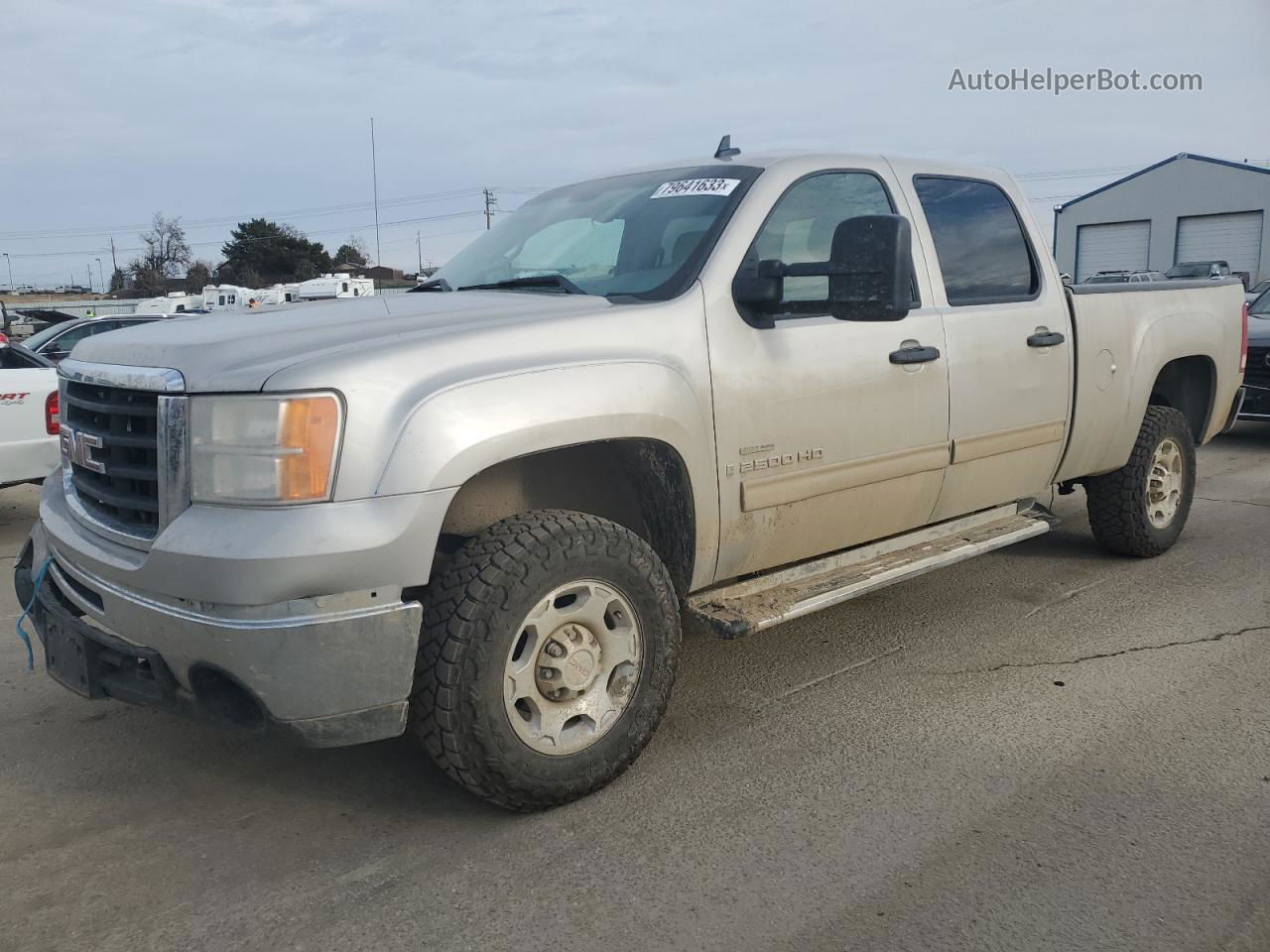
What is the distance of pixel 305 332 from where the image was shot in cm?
309

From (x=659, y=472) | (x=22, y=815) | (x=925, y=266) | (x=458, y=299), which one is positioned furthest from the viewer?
(x=925, y=266)

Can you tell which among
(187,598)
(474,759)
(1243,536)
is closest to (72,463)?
(187,598)

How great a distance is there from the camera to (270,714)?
2.75 m

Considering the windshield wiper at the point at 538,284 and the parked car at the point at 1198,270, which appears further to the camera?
the parked car at the point at 1198,270

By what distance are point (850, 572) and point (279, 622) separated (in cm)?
219

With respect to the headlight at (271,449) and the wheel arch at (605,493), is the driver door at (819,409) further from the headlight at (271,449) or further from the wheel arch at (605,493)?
the headlight at (271,449)

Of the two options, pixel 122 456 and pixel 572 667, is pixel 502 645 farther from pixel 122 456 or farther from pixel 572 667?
pixel 122 456

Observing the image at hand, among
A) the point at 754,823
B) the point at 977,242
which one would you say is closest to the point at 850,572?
the point at 754,823

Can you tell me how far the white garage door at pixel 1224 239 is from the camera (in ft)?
134

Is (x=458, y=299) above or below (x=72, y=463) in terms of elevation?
above

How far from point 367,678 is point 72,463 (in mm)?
1371

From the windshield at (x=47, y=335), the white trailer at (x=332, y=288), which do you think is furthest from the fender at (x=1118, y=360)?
the white trailer at (x=332, y=288)

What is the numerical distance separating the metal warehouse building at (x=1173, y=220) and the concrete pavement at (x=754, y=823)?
40.1 metres

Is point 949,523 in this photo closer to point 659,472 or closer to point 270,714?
point 659,472
